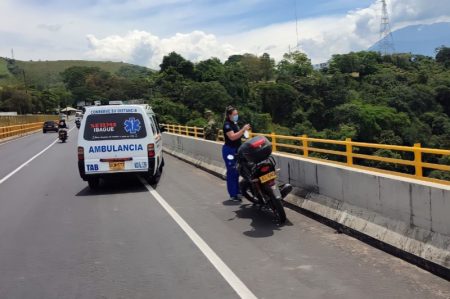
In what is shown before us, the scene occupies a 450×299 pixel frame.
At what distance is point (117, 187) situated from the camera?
13.0m

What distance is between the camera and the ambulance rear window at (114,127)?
12.6 m

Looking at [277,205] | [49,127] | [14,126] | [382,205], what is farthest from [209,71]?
[382,205]

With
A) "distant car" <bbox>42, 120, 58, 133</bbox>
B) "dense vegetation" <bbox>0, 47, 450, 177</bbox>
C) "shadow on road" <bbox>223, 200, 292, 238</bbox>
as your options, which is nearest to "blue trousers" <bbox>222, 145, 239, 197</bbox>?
"shadow on road" <bbox>223, 200, 292, 238</bbox>

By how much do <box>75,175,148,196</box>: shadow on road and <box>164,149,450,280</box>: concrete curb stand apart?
4580 mm

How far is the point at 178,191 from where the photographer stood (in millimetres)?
11922

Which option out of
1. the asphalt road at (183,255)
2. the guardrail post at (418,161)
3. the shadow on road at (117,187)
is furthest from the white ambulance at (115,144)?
the guardrail post at (418,161)

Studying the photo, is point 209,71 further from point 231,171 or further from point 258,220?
point 258,220

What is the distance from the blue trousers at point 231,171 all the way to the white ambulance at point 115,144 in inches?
121

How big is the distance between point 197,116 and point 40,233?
75.5 m

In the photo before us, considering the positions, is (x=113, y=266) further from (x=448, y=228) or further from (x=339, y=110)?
(x=339, y=110)

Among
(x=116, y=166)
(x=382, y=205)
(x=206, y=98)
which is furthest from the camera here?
(x=206, y=98)

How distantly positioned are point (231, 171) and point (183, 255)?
3.74m

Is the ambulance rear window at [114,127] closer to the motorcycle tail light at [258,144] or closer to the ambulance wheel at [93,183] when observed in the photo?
the ambulance wheel at [93,183]

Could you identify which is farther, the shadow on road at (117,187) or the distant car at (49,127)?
the distant car at (49,127)
